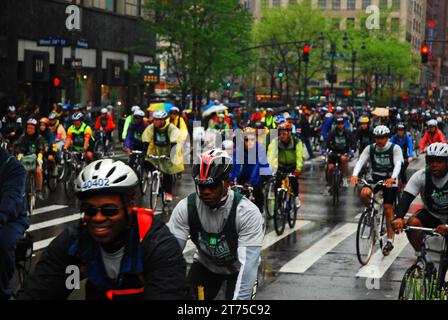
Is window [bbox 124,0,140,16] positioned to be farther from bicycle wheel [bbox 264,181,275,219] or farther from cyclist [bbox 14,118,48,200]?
bicycle wheel [bbox 264,181,275,219]

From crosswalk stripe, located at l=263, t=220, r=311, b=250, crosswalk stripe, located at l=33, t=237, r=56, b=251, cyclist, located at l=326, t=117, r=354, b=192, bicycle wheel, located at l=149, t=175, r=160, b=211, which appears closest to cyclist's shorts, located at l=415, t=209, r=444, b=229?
crosswalk stripe, located at l=263, t=220, r=311, b=250

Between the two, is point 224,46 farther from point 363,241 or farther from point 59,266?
point 59,266

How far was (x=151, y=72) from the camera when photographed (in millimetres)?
49625

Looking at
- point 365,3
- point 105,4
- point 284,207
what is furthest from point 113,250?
point 365,3

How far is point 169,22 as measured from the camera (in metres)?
49.0

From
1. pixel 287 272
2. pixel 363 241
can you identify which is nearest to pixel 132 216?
pixel 287 272

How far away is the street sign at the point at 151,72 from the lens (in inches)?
1946

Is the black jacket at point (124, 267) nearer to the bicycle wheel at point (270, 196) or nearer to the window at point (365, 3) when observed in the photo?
the bicycle wheel at point (270, 196)

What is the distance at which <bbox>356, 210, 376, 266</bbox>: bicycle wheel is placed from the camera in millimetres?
13148

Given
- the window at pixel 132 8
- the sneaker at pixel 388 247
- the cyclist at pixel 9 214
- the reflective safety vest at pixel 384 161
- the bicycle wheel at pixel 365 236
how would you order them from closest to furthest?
the cyclist at pixel 9 214 → the bicycle wheel at pixel 365 236 → the sneaker at pixel 388 247 → the reflective safety vest at pixel 384 161 → the window at pixel 132 8

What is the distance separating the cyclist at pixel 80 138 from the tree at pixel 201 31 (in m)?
26.9

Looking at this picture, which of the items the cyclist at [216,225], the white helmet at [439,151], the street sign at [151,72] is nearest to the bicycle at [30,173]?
the white helmet at [439,151]

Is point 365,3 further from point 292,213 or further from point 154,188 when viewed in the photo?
point 292,213
